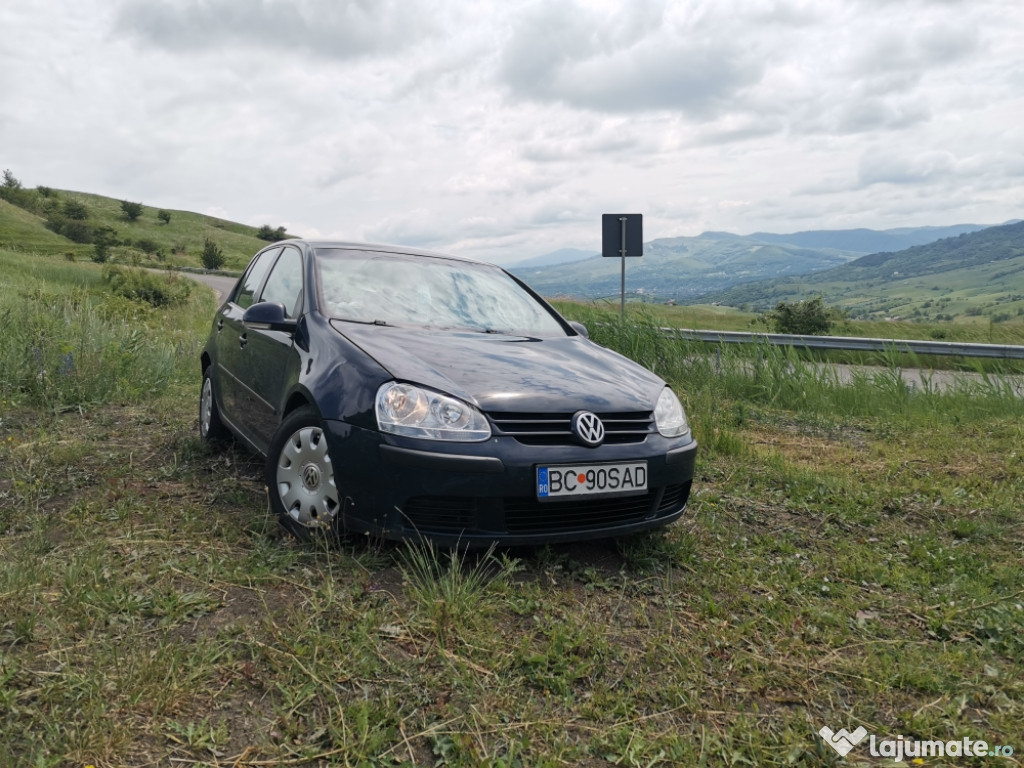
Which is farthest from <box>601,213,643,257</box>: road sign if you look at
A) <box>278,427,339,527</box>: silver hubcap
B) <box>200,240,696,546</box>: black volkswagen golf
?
<box>278,427,339,527</box>: silver hubcap

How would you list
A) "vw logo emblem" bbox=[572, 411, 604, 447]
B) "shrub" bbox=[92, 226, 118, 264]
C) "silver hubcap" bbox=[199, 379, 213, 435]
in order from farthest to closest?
"shrub" bbox=[92, 226, 118, 264] < "silver hubcap" bbox=[199, 379, 213, 435] < "vw logo emblem" bbox=[572, 411, 604, 447]

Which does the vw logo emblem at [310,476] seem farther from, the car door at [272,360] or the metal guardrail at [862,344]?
the metal guardrail at [862,344]

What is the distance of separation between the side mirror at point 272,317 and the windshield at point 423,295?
0.69ft

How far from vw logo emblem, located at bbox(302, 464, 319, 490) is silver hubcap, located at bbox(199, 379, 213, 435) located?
2370mm

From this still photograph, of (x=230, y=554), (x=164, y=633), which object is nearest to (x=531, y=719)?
(x=164, y=633)

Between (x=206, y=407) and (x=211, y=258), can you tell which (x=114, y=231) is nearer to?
(x=211, y=258)

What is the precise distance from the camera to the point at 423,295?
4453 mm

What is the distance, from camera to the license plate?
10.4ft

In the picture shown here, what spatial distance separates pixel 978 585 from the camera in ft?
11.8

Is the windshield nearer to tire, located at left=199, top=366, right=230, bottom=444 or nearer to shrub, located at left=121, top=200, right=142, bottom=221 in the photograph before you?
tire, located at left=199, top=366, right=230, bottom=444

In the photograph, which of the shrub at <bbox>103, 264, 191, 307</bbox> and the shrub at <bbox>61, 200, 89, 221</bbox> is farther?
the shrub at <bbox>61, 200, 89, 221</bbox>

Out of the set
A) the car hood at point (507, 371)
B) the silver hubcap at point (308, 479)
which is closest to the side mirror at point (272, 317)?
the car hood at point (507, 371)

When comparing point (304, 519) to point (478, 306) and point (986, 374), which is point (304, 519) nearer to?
point (478, 306)

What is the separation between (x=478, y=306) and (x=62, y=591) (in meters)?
2.56
